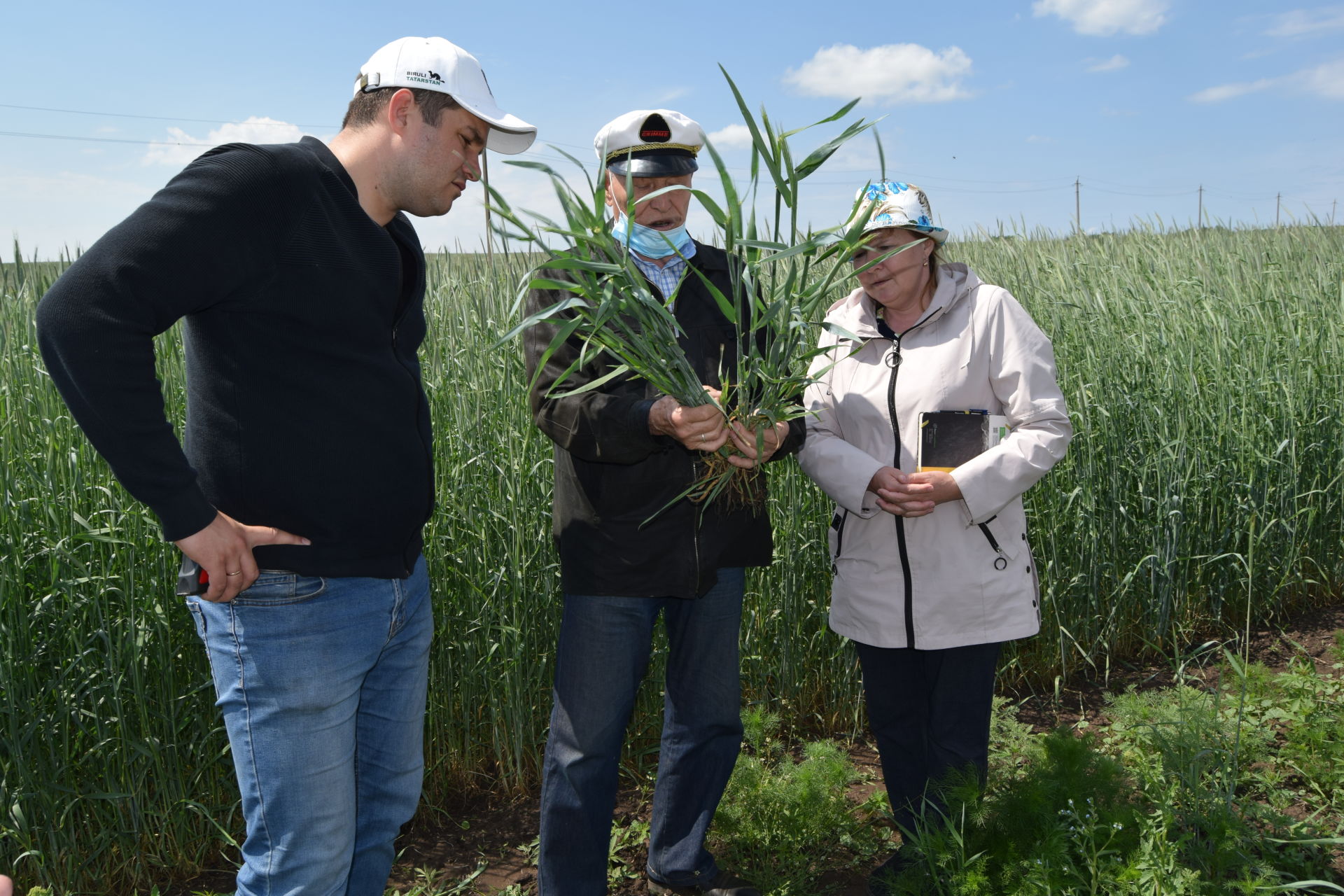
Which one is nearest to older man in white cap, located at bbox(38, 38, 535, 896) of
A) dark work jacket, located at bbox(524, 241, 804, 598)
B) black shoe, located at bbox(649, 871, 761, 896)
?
dark work jacket, located at bbox(524, 241, 804, 598)

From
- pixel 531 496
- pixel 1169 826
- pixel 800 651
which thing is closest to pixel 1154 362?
pixel 800 651

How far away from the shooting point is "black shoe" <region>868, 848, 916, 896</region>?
2193 millimetres

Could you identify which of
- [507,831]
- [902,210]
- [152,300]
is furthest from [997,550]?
[152,300]

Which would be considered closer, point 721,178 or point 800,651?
point 721,178

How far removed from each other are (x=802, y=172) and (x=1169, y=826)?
5.56 ft

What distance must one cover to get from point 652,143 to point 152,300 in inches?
45.0

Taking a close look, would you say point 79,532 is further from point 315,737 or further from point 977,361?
point 977,361

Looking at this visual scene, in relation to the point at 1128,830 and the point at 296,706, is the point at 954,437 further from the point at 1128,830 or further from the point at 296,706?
the point at 296,706

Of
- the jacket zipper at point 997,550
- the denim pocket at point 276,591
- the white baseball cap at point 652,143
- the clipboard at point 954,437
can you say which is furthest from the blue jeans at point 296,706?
the jacket zipper at point 997,550

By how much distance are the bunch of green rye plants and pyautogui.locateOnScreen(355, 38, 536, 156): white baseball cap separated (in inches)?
4.3

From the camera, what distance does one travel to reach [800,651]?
3.10m

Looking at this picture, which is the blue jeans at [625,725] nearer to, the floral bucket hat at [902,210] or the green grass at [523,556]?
the green grass at [523,556]

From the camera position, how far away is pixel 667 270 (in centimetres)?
216

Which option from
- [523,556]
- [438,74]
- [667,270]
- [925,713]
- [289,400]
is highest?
[438,74]
